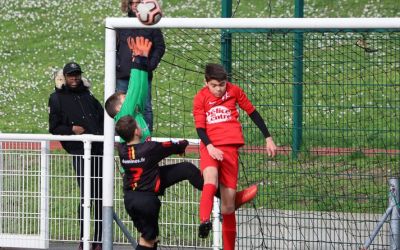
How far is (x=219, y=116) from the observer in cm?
973

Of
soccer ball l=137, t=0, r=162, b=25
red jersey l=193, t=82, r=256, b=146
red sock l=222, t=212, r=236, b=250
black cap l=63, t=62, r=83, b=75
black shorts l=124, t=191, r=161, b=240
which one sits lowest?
red sock l=222, t=212, r=236, b=250

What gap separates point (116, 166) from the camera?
11414 mm

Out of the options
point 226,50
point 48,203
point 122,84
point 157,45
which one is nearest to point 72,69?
point 122,84

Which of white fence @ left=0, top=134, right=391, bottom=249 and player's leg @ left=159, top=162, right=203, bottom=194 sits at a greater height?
player's leg @ left=159, top=162, right=203, bottom=194

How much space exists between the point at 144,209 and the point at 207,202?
0.51 m

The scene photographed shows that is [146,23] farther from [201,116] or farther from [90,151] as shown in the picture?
[90,151]

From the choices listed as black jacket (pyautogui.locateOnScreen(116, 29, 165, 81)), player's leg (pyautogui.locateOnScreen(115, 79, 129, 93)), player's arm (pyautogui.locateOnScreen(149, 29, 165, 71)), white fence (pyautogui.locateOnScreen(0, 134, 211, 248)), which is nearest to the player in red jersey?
black jacket (pyautogui.locateOnScreen(116, 29, 165, 81))

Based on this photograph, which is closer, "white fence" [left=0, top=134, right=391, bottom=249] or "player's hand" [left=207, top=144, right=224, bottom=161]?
"player's hand" [left=207, top=144, right=224, bottom=161]

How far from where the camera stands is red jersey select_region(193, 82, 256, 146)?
9688mm

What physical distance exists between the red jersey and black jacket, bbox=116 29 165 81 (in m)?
0.79

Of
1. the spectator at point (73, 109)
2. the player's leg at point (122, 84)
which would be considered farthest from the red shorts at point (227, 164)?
the spectator at point (73, 109)

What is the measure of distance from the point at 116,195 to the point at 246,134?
4.80ft

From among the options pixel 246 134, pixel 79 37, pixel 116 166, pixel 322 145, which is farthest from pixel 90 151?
pixel 79 37

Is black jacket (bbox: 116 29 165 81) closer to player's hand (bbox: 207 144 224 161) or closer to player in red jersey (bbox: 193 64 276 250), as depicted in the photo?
player in red jersey (bbox: 193 64 276 250)
